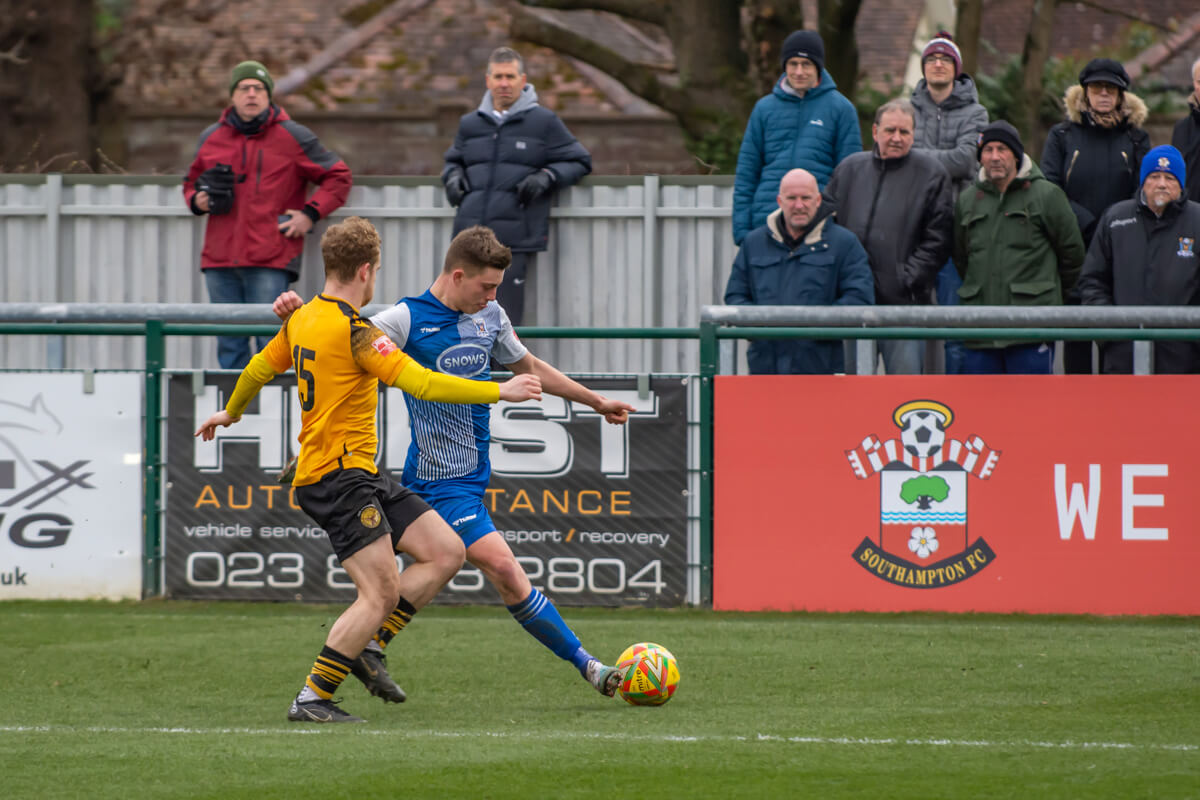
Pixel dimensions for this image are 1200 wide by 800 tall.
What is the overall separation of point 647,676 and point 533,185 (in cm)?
510

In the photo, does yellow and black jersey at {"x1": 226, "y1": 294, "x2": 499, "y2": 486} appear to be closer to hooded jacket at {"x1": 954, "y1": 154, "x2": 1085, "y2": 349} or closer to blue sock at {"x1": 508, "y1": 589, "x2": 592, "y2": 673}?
blue sock at {"x1": 508, "y1": 589, "x2": 592, "y2": 673}

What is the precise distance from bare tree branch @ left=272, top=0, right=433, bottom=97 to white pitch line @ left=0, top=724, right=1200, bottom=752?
107ft

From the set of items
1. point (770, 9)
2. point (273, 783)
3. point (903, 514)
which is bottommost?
point (273, 783)

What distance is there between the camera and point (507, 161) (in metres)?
11.5

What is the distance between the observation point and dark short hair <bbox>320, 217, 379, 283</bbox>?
6543mm

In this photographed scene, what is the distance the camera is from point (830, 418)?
9.68 m

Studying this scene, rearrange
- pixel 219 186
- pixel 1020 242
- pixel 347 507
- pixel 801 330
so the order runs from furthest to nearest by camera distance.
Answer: pixel 219 186 < pixel 1020 242 < pixel 801 330 < pixel 347 507

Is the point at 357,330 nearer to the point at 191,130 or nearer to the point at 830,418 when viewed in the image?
the point at 830,418

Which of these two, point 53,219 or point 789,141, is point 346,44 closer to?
point 53,219

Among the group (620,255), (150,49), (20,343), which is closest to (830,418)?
(620,255)

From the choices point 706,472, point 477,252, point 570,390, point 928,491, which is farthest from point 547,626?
point 928,491

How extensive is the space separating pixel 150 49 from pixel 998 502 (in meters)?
17.2

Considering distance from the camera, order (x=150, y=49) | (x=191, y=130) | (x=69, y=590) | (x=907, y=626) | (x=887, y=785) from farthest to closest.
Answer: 1. (x=191, y=130)
2. (x=150, y=49)
3. (x=69, y=590)
4. (x=907, y=626)
5. (x=887, y=785)

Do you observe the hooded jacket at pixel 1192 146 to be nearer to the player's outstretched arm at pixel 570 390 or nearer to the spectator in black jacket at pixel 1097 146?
the spectator in black jacket at pixel 1097 146
